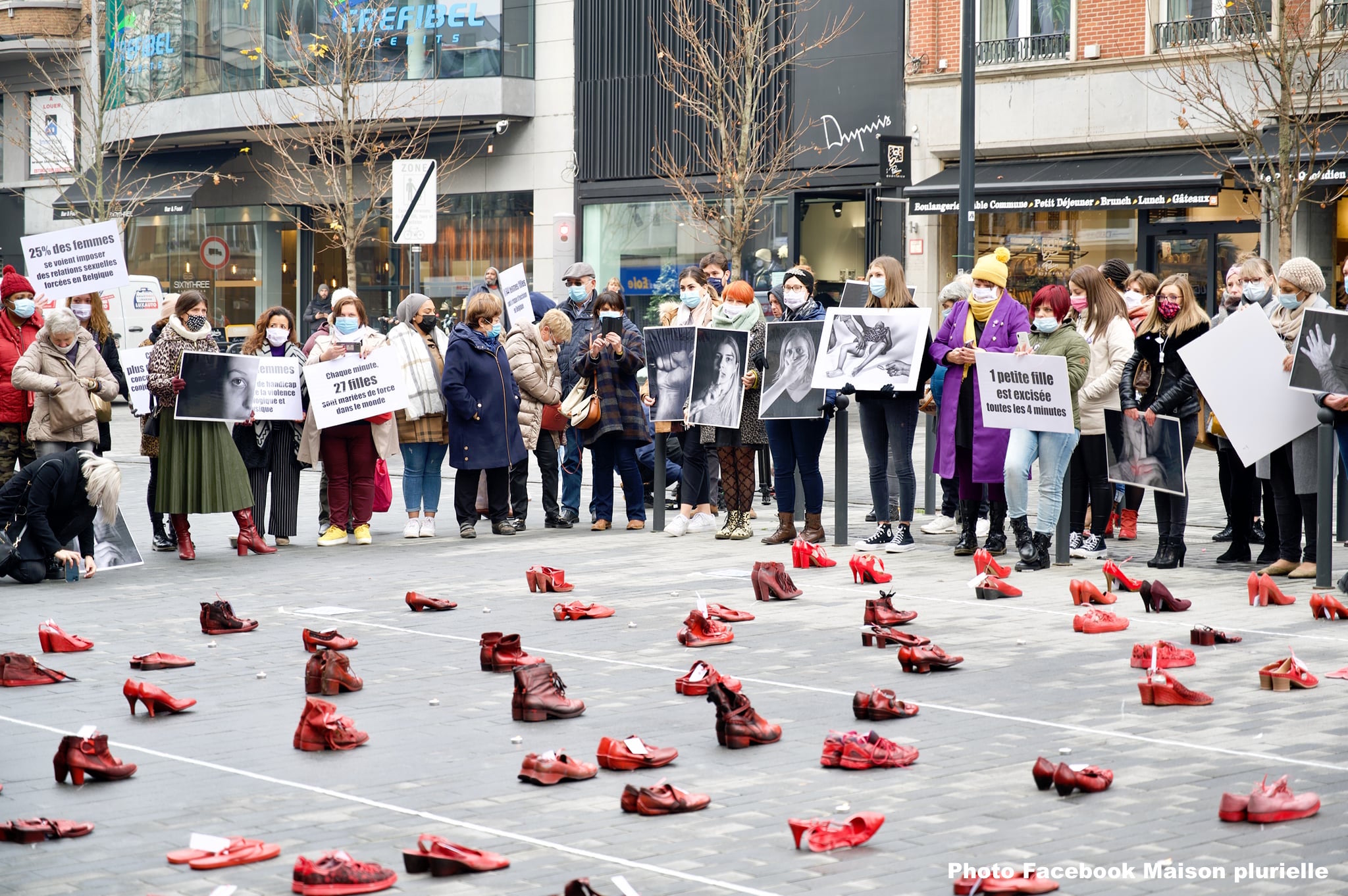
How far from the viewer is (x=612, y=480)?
1435cm

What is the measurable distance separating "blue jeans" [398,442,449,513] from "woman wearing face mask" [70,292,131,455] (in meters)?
2.32

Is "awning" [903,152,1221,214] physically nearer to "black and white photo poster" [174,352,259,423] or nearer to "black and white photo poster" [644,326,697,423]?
"black and white photo poster" [644,326,697,423]

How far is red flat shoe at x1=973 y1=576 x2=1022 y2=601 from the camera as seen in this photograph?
10.1m

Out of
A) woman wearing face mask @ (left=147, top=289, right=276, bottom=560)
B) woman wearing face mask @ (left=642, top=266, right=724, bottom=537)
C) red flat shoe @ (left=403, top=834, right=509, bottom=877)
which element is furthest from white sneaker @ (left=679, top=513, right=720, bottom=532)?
red flat shoe @ (left=403, top=834, right=509, bottom=877)

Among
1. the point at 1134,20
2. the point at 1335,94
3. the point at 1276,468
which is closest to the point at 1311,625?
the point at 1276,468

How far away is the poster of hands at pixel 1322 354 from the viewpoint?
1002cm

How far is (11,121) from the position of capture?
44.0 m

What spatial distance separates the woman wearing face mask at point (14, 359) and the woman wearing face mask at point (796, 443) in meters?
5.46

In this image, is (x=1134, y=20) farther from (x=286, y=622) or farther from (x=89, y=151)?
(x=89, y=151)

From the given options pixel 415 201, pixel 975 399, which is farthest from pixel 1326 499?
pixel 415 201

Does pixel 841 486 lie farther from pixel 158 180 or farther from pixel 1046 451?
pixel 158 180

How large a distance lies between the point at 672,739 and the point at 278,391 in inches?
280

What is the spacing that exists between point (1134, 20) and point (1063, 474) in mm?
16894

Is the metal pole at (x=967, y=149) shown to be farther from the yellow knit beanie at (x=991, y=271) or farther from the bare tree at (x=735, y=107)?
the bare tree at (x=735, y=107)
